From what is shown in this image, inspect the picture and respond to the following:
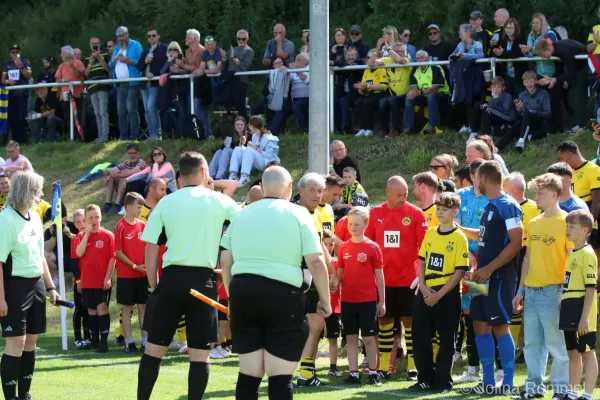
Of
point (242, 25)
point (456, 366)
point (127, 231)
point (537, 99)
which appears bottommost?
point (456, 366)

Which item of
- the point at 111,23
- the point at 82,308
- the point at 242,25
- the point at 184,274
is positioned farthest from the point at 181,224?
the point at 111,23

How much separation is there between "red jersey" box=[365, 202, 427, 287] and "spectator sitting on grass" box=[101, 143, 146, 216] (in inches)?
354

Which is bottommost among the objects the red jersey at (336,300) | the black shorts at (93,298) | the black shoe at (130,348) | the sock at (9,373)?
the black shoe at (130,348)

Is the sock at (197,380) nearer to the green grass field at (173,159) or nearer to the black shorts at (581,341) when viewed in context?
the green grass field at (173,159)

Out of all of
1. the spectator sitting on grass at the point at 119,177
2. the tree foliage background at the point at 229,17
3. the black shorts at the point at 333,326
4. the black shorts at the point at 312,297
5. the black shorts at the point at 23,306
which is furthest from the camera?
the tree foliage background at the point at 229,17

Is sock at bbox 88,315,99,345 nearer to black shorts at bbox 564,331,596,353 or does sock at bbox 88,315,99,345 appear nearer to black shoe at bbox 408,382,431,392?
black shoe at bbox 408,382,431,392

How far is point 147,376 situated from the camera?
8.46 metres

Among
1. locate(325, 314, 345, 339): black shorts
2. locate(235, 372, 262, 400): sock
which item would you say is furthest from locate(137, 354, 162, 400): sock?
locate(325, 314, 345, 339): black shorts

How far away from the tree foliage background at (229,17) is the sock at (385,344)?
9.68m

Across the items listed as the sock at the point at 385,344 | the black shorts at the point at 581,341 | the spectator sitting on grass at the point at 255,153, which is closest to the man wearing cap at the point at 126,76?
the spectator sitting on grass at the point at 255,153

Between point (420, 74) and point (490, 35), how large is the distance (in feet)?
4.38

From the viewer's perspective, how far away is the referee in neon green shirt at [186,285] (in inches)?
332

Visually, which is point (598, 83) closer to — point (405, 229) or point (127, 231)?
point (405, 229)

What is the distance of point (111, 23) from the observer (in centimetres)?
2734
